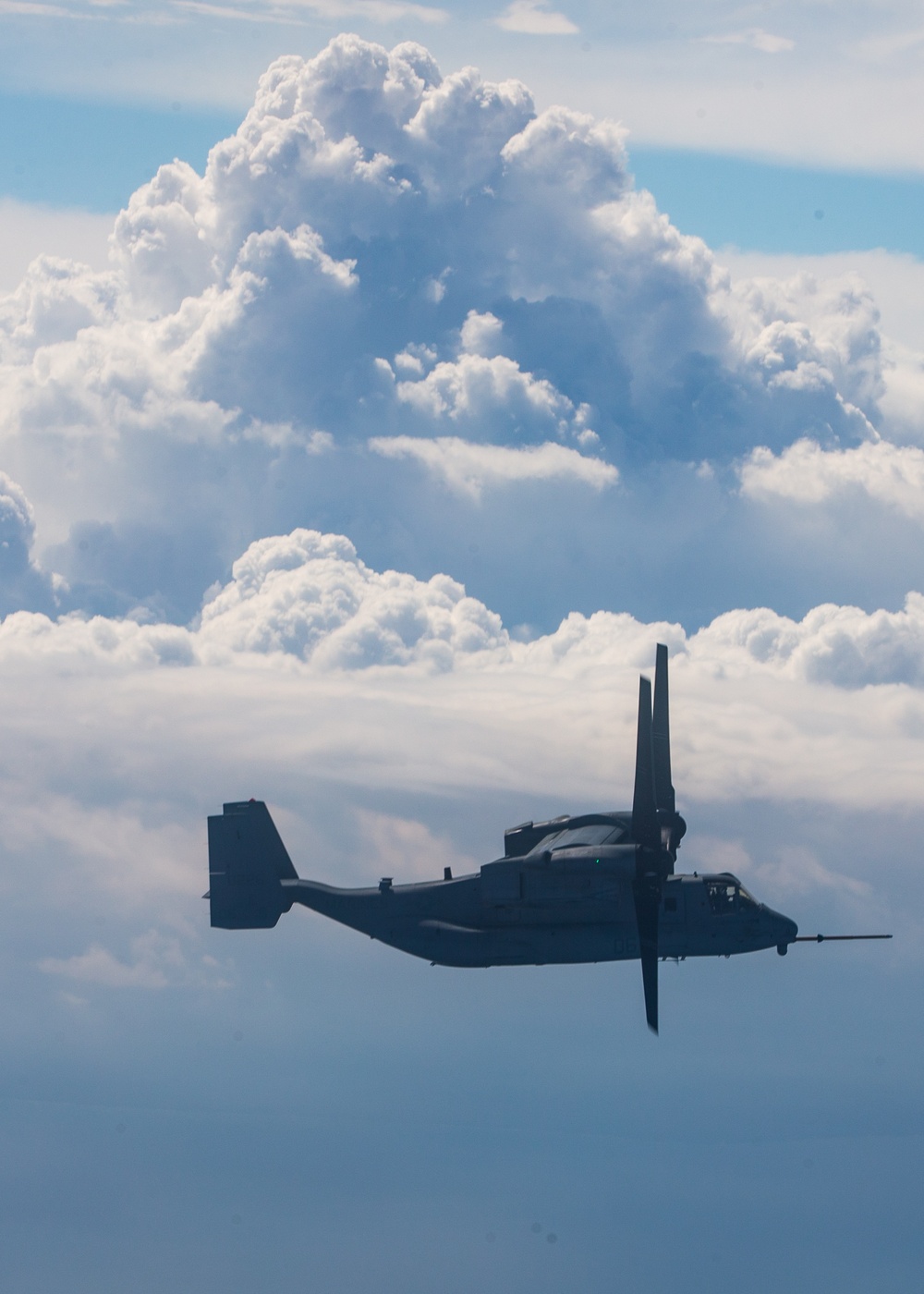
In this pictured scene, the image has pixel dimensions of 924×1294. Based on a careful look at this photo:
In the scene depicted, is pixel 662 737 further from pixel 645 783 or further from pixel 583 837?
pixel 583 837

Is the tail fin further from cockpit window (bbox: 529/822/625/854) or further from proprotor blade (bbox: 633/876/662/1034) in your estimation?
proprotor blade (bbox: 633/876/662/1034)

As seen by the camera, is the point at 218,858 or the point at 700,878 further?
the point at 218,858

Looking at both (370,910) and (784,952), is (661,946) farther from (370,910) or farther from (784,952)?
(370,910)

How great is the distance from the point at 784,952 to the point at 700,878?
7167 mm

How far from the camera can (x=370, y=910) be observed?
7994 centimetres

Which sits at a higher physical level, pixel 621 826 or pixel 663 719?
pixel 663 719

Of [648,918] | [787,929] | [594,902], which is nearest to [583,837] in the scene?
[594,902]

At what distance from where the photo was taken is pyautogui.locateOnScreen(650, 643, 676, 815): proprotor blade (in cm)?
7288

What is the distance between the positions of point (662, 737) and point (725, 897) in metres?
10.5

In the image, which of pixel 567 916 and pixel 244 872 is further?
pixel 244 872

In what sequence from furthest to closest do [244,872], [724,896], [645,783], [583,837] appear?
[244,872]
[583,837]
[724,896]
[645,783]

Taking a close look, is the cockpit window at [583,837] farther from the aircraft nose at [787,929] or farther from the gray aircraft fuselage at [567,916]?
the aircraft nose at [787,929]

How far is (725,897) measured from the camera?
77.0 meters

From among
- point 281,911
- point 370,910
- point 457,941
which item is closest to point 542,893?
point 457,941
